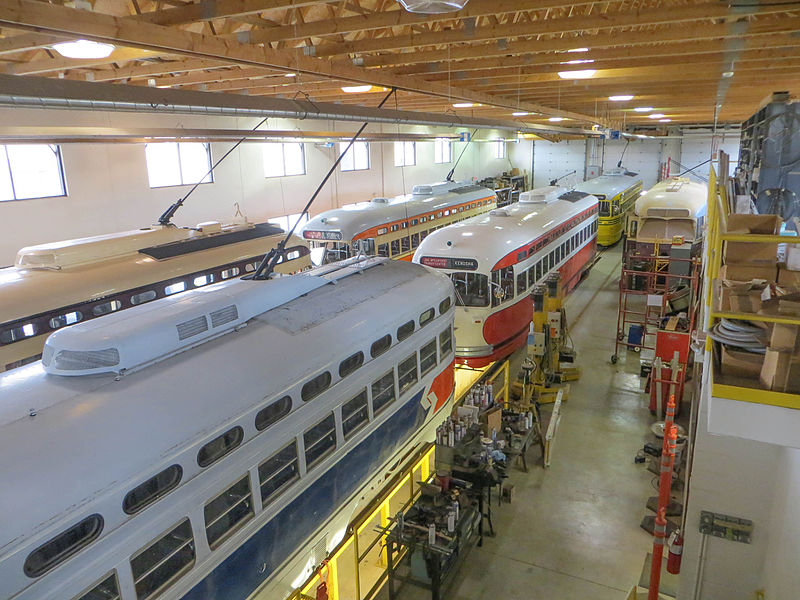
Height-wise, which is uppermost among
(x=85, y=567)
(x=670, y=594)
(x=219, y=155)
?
(x=219, y=155)

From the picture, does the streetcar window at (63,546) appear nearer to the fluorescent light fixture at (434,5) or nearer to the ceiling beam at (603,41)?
the fluorescent light fixture at (434,5)

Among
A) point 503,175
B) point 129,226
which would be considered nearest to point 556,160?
point 503,175

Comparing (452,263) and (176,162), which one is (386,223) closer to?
(452,263)

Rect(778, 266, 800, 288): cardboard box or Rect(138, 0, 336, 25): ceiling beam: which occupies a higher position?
Rect(138, 0, 336, 25): ceiling beam

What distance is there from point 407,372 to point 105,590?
4.27 meters

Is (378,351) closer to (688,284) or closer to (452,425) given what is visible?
(452,425)

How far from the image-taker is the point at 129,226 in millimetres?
16797

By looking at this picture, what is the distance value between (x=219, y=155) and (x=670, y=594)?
57.9ft

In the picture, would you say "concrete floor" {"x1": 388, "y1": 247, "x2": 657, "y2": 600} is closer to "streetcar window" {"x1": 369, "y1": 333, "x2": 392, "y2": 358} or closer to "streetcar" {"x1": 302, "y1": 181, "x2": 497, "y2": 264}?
"streetcar window" {"x1": 369, "y1": 333, "x2": 392, "y2": 358}

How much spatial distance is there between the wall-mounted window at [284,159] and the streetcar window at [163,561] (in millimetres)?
18562

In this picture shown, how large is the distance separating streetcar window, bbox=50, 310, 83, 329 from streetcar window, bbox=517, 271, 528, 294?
8.29 m

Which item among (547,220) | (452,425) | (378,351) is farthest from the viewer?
(547,220)

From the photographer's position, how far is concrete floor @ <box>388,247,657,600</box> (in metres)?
6.88

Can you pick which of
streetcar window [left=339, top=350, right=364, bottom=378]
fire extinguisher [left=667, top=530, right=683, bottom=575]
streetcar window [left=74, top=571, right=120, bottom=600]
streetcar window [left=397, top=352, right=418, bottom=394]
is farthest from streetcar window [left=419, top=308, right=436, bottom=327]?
streetcar window [left=74, top=571, right=120, bottom=600]
